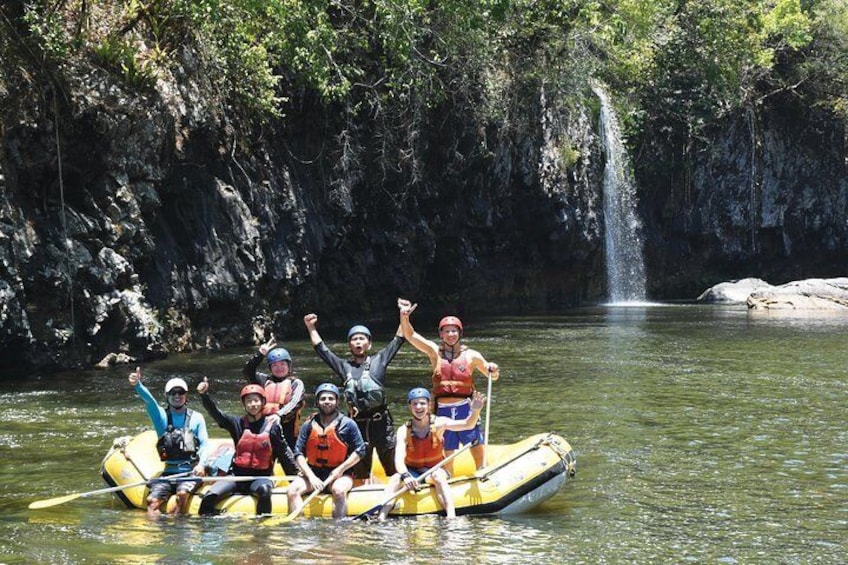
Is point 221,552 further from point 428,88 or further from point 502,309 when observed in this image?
point 502,309

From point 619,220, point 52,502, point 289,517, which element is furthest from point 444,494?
point 619,220

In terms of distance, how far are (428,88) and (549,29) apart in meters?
3.42

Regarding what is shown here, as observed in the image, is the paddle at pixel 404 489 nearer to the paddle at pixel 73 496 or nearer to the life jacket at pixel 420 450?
the life jacket at pixel 420 450

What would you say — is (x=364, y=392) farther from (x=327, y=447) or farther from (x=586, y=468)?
(x=586, y=468)

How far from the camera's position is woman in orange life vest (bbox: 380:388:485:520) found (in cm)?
944

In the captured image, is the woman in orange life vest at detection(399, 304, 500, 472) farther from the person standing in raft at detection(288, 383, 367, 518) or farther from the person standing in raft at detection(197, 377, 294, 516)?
the person standing in raft at detection(197, 377, 294, 516)

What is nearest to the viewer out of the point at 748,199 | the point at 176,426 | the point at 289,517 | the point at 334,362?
the point at 289,517

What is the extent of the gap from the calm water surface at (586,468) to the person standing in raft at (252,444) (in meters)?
0.36

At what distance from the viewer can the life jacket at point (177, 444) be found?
32.5 ft

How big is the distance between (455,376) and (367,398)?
3.25 feet

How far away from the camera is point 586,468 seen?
11.3 m

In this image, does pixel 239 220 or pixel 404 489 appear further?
pixel 239 220

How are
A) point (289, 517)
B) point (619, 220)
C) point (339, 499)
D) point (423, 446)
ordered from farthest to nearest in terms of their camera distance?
1. point (619, 220)
2. point (423, 446)
3. point (339, 499)
4. point (289, 517)

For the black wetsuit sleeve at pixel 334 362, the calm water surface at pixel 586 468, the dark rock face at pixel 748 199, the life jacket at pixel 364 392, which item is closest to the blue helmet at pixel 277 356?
the black wetsuit sleeve at pixel 334 362
